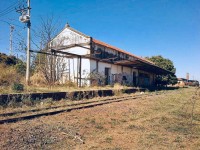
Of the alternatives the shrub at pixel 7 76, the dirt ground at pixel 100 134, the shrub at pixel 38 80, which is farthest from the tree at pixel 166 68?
the dirt ground at pixel 100 134

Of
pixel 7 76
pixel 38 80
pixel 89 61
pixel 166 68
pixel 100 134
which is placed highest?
pixel 166 68

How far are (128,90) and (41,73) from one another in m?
7.63

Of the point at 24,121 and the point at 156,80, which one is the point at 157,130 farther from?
the point at 156,80

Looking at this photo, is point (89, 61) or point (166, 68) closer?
point (89, 61)

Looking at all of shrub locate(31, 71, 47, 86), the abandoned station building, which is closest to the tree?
the abandoned station building

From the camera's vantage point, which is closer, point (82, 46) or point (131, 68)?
point (82, 46)

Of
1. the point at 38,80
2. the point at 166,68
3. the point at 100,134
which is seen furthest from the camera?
the point at 166,68

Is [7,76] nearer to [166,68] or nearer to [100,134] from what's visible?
[100,134]

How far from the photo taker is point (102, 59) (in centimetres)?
2108

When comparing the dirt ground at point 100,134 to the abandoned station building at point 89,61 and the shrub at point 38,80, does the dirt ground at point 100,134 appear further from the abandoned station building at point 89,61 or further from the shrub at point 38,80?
the abandoned station building at point 89,61

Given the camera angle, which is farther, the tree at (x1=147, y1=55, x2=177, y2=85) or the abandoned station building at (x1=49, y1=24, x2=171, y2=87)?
the tree at (x1=147, y1=55, x2=177, y2=85)

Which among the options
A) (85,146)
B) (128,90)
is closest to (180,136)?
(85,146)

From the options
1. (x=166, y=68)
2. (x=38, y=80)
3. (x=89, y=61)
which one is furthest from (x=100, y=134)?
(x=166, y=68)

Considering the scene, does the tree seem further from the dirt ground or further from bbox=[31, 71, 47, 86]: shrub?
the dirt ground
